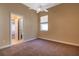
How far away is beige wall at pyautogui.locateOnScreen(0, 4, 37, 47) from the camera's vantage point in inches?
102

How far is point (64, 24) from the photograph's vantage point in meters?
3.41

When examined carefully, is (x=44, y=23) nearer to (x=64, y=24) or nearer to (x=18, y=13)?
(x=64, y=24)

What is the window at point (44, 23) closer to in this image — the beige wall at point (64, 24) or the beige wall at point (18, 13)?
the beige wall at point (64, 24)

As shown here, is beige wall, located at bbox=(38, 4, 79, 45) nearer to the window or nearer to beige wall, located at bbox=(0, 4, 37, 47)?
the window

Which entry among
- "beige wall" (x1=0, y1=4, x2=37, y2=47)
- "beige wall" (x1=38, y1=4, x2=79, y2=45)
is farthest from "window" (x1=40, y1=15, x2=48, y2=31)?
"beige wall" (x1=0, y1=4, x2=37, y2=47)

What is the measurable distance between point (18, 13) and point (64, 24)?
2390 mm

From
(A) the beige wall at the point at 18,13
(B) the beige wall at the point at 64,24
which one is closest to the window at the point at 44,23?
(B) the beige wall at the point at 64,24

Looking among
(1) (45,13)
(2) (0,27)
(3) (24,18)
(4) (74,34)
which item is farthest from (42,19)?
(2) (0,27)

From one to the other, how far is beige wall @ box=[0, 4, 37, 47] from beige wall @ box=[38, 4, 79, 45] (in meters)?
0.61

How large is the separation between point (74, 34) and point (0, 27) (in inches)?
119

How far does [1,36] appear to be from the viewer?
2.54 m

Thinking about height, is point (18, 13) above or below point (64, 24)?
above

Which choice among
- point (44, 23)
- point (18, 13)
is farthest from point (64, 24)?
point (18, 13)

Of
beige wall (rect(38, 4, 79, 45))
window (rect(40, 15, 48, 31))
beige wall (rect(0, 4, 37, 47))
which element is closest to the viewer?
beige wall (rect(0, 4, 37, 47))
